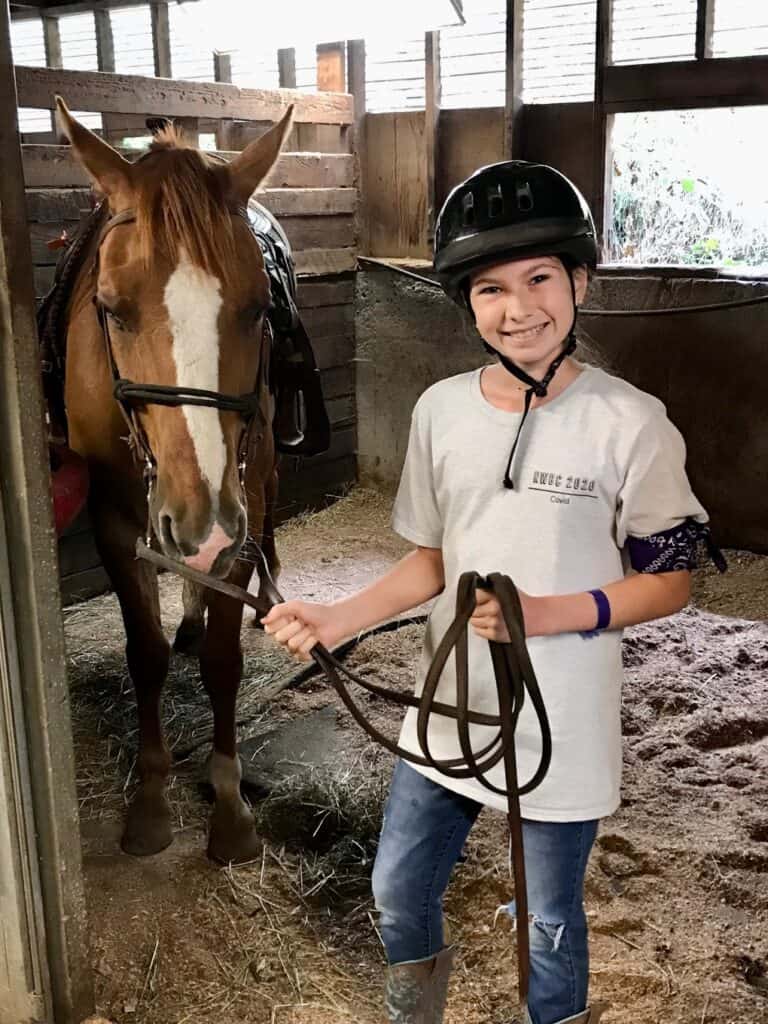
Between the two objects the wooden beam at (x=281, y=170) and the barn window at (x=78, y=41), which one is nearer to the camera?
the wooden beam at (x=281, y=170)

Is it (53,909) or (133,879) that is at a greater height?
(53,909)

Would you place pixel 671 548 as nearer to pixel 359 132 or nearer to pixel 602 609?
pixel 602 609

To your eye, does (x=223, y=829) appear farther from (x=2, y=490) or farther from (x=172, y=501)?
(x=2, y=490)

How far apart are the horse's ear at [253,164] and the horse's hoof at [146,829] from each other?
1.44 m

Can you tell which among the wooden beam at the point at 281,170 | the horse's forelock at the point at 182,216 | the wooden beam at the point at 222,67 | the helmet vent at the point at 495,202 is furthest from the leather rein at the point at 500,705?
the wooden beam at the point at 222,67

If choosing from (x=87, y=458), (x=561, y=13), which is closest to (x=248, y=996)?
(x=87, y=458)

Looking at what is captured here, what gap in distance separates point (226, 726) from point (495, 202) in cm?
157

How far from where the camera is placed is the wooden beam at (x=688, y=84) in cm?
410

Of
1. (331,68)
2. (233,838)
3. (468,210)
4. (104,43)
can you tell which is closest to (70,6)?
(104,43)

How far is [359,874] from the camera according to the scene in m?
2.32

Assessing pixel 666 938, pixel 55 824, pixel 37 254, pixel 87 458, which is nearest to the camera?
pixel 55 824

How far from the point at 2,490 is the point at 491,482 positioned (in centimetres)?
76

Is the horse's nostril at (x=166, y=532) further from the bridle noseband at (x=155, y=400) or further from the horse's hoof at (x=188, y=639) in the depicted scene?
the horse's hoof at (x=188, y=639)

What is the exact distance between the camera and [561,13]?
14.8 ft
